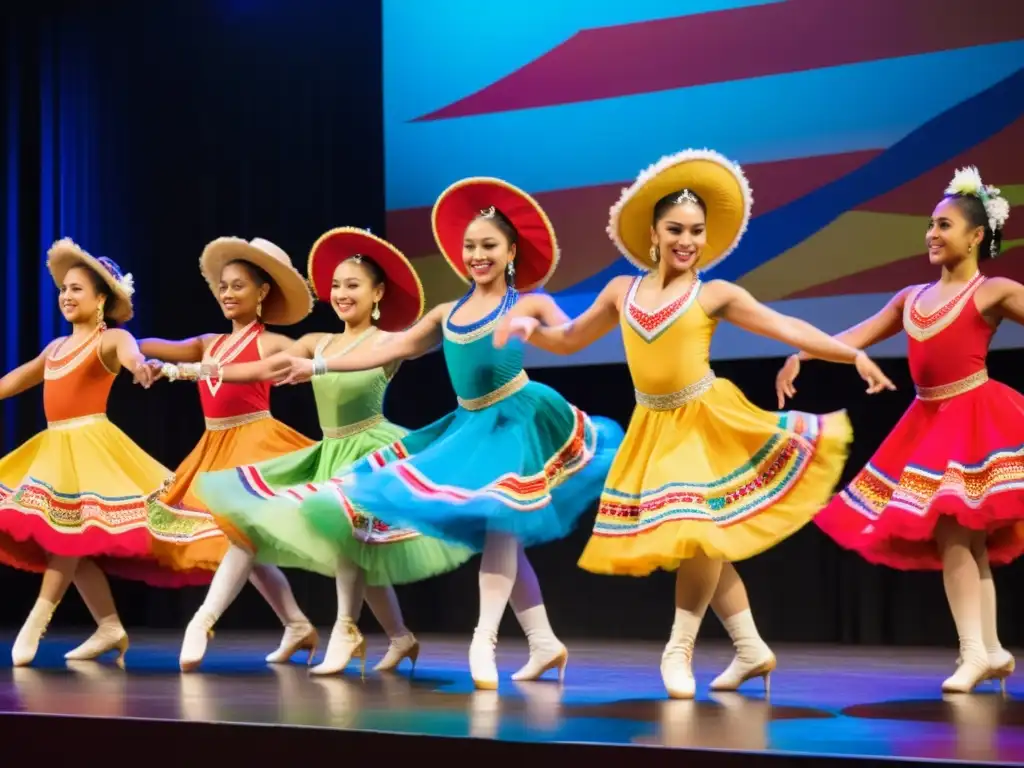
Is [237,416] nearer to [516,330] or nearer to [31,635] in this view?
[31,635]

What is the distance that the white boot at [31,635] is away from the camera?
14.6ft

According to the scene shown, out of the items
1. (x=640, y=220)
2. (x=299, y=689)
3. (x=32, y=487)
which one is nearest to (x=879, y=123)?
(x=640, y=220)

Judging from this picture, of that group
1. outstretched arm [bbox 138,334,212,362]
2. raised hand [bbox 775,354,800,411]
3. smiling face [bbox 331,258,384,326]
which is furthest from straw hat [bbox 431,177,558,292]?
outstretched arm [bbox 138,334,212,362]

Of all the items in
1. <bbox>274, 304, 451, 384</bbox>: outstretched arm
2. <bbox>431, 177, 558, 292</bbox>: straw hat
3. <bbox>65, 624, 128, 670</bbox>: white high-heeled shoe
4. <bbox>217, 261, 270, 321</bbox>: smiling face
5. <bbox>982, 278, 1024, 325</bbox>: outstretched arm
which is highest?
<bbox>431, 177, 558, 292</bbox>: straw hat

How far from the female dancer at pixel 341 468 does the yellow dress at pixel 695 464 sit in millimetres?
782

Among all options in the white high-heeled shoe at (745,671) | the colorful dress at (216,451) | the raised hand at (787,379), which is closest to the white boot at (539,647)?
the white high-heeled shoe at (745,671)

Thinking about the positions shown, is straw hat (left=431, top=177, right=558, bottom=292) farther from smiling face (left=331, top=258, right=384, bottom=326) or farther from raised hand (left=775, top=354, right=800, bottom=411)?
raised hand (left=775, top=354, right=800, bottom=411)

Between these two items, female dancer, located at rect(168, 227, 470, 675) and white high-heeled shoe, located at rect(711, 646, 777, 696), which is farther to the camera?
female dancer, located at rect(168, 227, 470, 675)

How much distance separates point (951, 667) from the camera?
4.41 metres

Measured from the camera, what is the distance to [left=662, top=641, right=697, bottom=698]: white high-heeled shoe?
3427 millimetres

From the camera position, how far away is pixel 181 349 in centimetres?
491

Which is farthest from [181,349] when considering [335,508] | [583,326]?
[583,326]

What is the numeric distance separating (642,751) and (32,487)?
2.72 meters

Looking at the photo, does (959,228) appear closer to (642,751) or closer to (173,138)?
(642,751)
